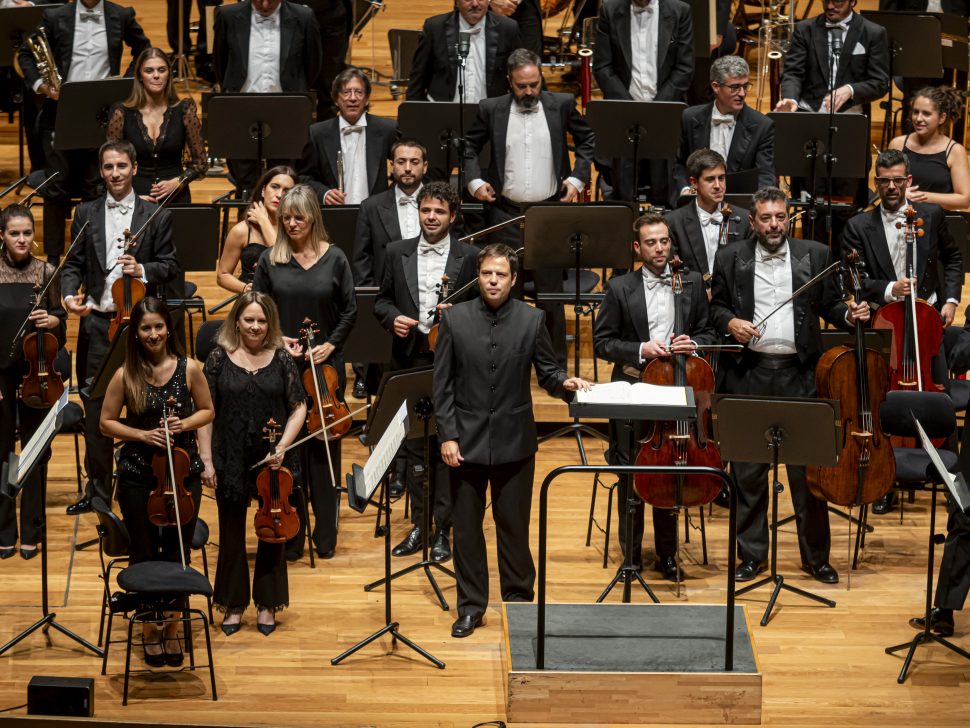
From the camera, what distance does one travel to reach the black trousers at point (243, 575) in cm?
536

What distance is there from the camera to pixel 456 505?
5270 mm

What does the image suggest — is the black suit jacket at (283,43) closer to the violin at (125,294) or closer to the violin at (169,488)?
the violin at (125,294)

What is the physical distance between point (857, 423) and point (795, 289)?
0.56 metres

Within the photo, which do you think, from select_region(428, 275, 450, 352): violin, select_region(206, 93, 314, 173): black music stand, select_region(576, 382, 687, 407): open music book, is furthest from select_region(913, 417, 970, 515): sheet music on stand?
select_region(206, 93, 314, 173): black music stand

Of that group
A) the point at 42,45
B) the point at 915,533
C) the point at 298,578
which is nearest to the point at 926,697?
the point at 915,533

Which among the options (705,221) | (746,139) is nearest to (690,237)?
(705,221)

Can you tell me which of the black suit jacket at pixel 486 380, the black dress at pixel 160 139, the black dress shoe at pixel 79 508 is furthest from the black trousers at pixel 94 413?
the black suit jacket at pixel 486 380

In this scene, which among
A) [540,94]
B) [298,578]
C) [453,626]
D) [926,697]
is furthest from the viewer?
[540,94]

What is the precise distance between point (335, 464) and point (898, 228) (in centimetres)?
238

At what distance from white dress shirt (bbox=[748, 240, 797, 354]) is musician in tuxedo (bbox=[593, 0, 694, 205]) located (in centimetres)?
164

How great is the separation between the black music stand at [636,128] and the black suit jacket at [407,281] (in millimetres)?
1334

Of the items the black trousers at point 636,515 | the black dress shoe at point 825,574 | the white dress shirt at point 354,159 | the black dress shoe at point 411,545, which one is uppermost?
the white dress shirt at point 354,159

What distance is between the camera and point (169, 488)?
16.8 ft

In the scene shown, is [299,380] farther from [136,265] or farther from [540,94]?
[540,94]
